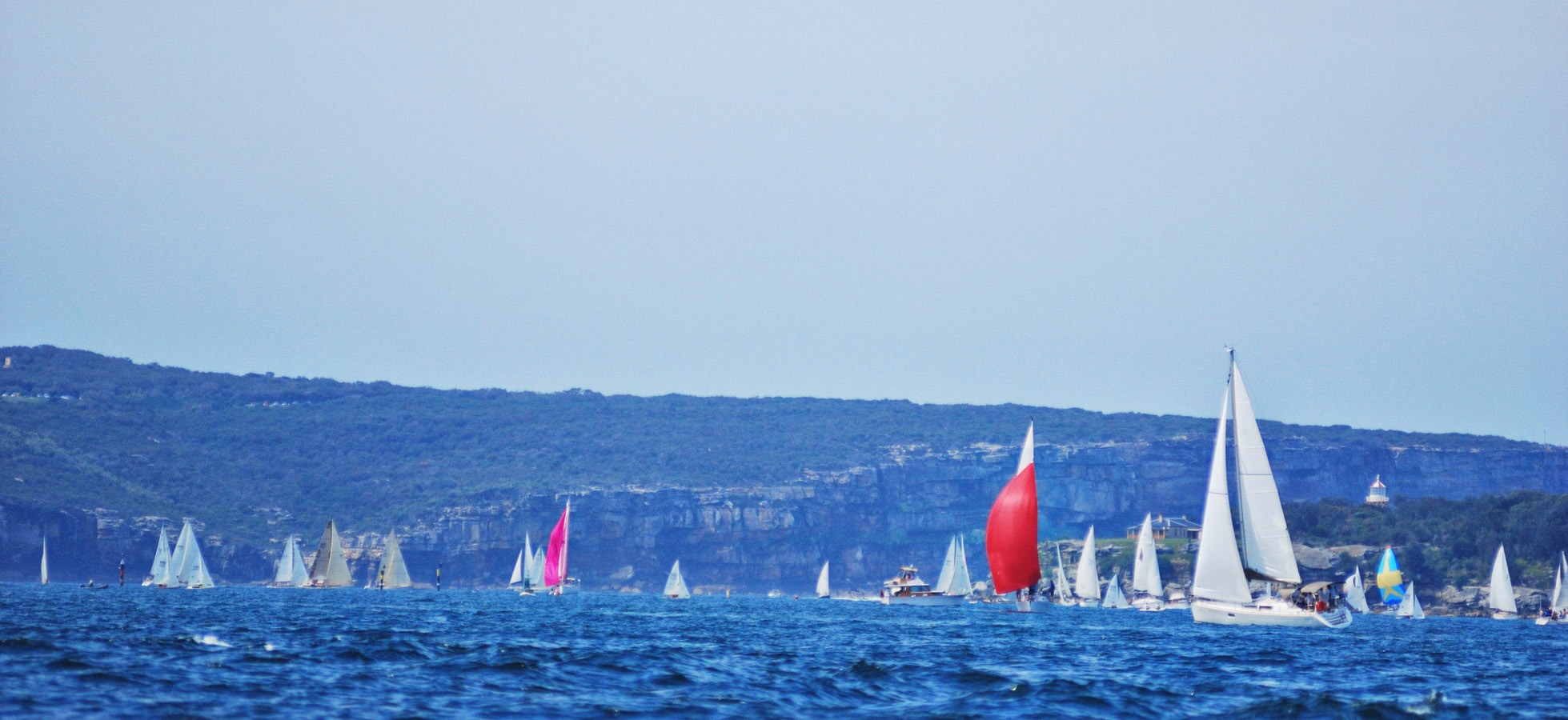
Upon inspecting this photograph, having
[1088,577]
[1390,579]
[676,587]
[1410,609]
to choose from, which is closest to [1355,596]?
[1390,579]

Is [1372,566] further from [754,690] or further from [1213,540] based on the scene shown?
[754,690]

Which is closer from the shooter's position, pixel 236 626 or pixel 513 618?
pixel 236 626

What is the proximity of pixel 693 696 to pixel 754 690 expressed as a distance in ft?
6.12

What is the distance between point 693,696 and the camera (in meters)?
26.5

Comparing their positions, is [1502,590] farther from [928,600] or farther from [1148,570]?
[928,600]

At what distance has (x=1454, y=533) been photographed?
15038 cm

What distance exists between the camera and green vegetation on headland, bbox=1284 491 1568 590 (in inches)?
5354

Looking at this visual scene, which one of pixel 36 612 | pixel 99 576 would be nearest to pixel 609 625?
pixel 36 612

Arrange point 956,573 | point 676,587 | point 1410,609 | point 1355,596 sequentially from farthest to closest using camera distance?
1. point 676,587
2. point 956,573
3. point 1355,596
4. point 1410,609

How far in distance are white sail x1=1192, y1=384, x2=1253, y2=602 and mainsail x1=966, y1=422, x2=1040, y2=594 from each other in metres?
9.38

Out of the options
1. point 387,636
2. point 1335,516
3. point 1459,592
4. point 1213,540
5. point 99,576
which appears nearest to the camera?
point 387,636

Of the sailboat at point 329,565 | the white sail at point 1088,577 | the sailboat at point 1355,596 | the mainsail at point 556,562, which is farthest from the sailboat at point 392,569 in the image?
the sailboat at point 1355,596

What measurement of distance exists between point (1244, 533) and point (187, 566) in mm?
90471

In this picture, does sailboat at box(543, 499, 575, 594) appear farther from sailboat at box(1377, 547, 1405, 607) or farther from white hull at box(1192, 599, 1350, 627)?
white hull at box(1192, 599, 1350, 627)
